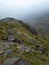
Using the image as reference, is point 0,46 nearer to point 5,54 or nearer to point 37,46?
point 5,54

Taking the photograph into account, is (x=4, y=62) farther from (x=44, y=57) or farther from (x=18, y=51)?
(x=44, y=57)

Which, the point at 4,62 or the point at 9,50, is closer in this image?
the point at 4,62

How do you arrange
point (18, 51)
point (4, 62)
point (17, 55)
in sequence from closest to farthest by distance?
1. point (4, 62)
2. point (17, 55)
3. point (18, 51)

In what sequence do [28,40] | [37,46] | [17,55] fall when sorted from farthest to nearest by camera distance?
[28,40], [37,46], [17,55]

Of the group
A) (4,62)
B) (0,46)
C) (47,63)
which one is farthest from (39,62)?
(0,46)

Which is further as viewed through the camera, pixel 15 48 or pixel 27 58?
pixel 15 48

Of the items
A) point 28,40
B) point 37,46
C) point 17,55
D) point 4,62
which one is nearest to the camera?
point 4,62

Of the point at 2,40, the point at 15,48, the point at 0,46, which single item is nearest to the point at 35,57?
the point at 15,48

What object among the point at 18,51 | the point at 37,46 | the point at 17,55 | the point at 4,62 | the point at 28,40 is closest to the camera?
the point at 4,62

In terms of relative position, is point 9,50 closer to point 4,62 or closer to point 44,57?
point 4,62
